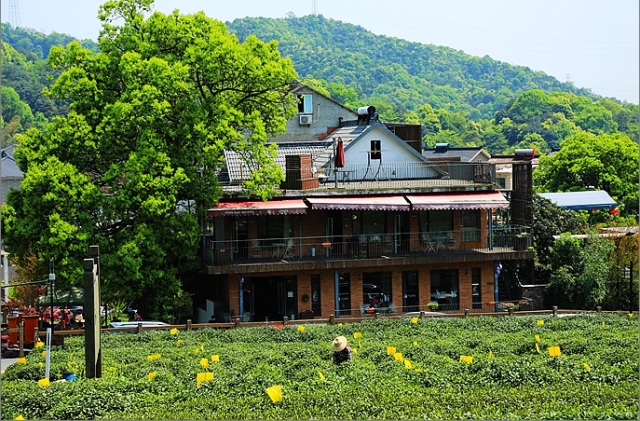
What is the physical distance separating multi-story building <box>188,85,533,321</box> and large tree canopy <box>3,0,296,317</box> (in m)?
2.10

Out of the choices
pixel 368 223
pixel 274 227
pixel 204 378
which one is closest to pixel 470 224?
pixel 368 223

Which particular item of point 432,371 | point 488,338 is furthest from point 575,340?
point 432,371

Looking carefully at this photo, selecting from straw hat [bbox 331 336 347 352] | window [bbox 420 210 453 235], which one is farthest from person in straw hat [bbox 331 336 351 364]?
window [bbox 420 210 453 235]

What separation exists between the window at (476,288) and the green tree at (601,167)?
32225mm

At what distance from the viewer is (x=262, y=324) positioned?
29.7m

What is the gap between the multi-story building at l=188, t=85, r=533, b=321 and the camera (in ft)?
117

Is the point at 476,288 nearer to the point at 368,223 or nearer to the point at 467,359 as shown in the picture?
the point at 368,223

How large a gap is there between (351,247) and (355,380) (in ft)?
59.0

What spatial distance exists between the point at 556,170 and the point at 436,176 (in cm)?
3227

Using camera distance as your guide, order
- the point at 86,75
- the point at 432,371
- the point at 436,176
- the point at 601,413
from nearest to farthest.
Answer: the point at 601,413 < the point at 432,371 < the point at 86,75 < the point at 436,176

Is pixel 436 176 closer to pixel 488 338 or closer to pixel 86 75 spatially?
pixel 86 75

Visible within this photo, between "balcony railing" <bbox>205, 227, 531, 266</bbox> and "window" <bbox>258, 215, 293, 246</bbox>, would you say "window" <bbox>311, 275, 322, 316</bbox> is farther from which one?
"window" <bbox>258, 215, 293, 246</bbox>

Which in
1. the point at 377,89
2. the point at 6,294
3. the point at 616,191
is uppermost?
the point at 377,89

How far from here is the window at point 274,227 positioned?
3669 cm
